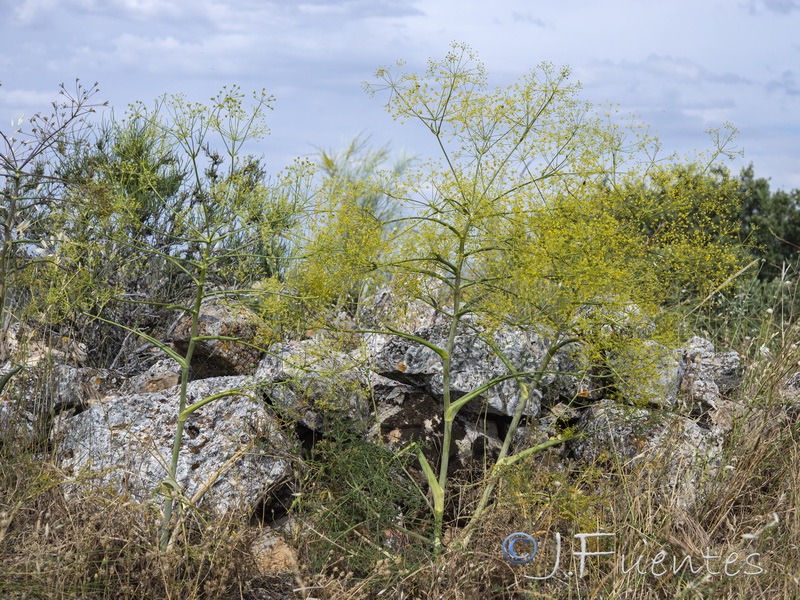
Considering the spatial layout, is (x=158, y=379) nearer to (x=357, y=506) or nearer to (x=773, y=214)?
(x=357, y=506)

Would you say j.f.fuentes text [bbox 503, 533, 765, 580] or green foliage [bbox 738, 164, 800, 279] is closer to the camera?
j.f.fuentes text [bbox 503, 533, 765, 580]

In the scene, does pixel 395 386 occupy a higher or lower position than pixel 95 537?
higher

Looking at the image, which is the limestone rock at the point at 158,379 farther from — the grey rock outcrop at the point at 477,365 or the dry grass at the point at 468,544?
the grey rock outcrop at the point at 477,365

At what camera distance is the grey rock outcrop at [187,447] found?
3.93m

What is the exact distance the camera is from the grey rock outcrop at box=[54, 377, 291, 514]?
3932 mm

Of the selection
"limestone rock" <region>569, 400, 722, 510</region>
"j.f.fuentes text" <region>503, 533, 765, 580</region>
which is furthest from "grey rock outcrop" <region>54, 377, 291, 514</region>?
"limestone rock" <region>569, 400, 722, 510</region>

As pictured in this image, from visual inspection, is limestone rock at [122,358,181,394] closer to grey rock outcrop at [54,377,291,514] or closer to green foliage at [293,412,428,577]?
grey rock outcrop at [54,377,291,514]

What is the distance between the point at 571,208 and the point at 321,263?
1280 millimetres

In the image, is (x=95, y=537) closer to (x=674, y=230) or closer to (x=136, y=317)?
(x=136, y=317)

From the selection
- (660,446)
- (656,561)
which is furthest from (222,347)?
(656,561)

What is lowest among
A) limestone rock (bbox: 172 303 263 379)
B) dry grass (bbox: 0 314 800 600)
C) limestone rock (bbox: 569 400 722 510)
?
dry grass (bbox: 0 314 800 600)

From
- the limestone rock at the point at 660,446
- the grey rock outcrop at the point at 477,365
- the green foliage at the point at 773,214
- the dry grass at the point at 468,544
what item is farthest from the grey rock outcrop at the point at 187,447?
A: the green foliage at the point at 773,214

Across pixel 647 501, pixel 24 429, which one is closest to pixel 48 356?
pixel 24 429

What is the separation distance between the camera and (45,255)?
605cm
